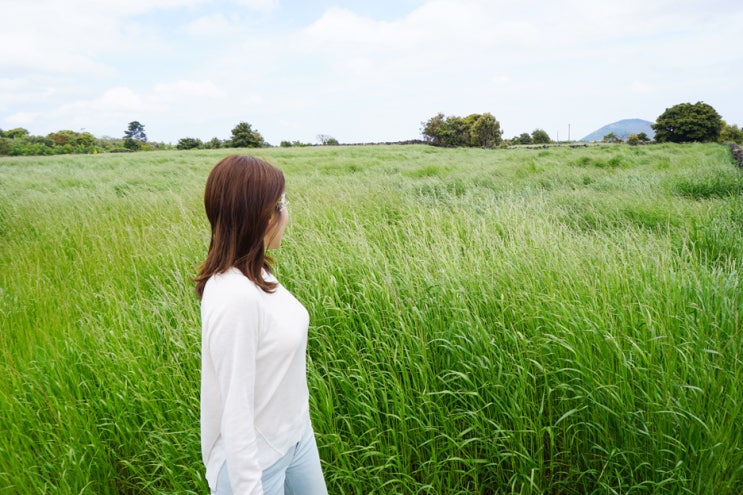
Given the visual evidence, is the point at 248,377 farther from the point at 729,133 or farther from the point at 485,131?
the point at 729,133

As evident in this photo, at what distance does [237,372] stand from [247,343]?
8cm

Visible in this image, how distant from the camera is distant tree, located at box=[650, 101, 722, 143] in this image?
5528 cm

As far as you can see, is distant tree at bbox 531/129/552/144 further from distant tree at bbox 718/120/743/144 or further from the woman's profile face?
the woman's profile face

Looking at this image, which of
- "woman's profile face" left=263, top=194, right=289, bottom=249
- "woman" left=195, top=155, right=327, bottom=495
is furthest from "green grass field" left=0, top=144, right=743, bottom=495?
"woman's profile face" left=263, top=194, right=289, bottom=249

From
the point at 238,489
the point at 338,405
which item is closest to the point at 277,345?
the point at 238,489

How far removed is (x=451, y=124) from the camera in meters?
68.2

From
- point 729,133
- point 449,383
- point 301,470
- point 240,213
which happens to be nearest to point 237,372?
point 240,213

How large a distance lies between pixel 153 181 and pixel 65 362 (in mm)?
11210

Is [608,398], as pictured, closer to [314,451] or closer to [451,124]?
[314,451]

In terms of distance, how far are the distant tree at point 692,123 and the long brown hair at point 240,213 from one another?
2822 inches

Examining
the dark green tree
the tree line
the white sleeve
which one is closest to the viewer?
the white sleeve

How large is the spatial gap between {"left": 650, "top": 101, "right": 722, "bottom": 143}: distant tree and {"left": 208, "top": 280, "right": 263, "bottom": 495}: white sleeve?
7188cm

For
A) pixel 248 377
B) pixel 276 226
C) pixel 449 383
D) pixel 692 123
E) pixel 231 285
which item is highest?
pixel 692 123

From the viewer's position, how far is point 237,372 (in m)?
1.09
